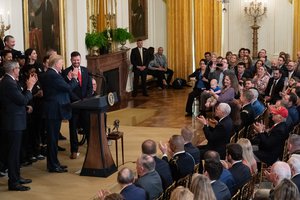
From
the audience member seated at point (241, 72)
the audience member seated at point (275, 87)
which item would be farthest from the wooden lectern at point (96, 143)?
the audience member seated at point (241, 72)

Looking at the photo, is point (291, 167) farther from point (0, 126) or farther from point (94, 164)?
point (0, 126)

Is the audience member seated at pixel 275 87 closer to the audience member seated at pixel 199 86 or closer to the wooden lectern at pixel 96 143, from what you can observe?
the audience member seated at pixel 199 86

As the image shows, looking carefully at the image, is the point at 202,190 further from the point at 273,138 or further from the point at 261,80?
the point at 261,80

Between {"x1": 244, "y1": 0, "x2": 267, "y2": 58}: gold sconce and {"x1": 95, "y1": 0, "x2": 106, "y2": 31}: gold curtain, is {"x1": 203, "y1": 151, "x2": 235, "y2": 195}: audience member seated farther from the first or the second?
{"x1": 244, "y1": 0, "x2": 267, "y2": 58}: gold sconce

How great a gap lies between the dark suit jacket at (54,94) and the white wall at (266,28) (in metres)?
12.2

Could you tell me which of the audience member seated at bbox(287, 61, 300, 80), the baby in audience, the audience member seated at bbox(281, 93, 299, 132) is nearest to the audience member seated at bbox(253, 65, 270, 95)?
the audience member seated at bbox(287, 61, 300, 80)

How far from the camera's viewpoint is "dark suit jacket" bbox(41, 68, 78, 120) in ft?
29.7

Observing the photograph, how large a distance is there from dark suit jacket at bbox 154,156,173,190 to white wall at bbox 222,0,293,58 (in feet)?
44.8

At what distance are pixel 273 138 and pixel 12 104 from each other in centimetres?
379

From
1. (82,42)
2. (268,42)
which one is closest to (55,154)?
(82,42)

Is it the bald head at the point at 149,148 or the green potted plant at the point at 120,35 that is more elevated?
the green potted plant at the point at 120,35

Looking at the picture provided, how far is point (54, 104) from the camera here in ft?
29.9

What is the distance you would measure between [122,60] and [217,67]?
3.62m

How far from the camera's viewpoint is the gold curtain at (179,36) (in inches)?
799
